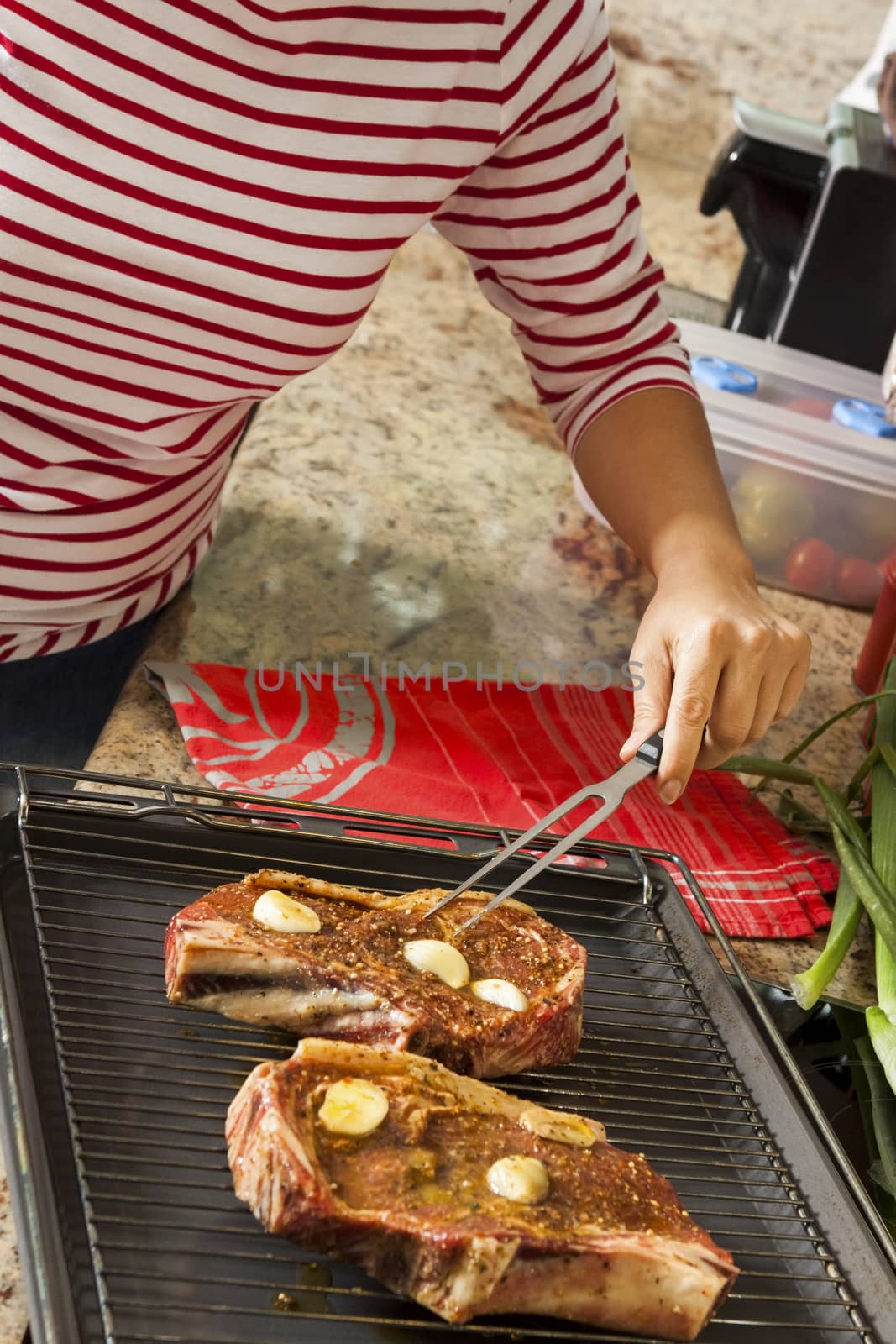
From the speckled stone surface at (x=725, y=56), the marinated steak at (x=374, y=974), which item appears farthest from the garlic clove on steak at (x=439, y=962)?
the speckled stone surface at (x=725, y=56)

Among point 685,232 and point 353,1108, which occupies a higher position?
point 685,232

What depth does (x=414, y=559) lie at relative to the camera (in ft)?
5.51

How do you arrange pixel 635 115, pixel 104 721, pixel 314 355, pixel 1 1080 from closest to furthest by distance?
pixel 1 1080
pixel 314 355
pixel 104 721
pixel 635 115

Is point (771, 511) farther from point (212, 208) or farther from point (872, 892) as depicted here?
point (212, 208)

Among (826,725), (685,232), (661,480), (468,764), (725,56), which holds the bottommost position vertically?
(468,764)

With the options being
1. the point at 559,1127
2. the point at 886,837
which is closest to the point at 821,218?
the point at 886,837

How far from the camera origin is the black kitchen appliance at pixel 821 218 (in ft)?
6.12

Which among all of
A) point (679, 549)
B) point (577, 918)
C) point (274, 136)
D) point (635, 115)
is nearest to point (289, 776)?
point (577, 918)

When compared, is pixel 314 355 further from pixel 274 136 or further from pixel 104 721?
pixel 104 721

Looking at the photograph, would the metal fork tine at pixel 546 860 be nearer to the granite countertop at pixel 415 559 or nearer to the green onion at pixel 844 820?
the granite countertop at pixel 415 559

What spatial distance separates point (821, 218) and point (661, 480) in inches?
32.0

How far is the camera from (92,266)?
100cm

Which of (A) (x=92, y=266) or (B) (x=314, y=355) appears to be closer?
(A) (x=92, y=266)

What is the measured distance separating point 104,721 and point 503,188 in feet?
2.19
